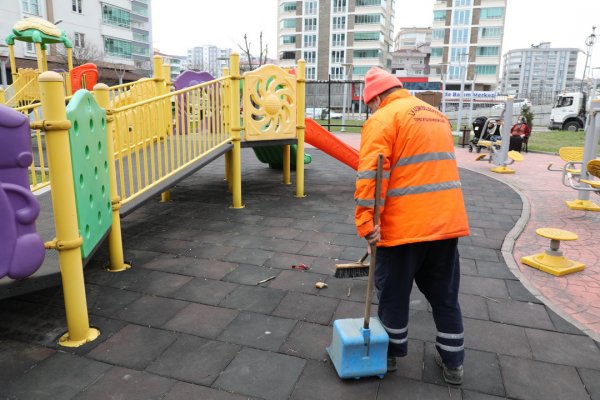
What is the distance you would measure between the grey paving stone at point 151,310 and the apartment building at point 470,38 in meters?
61.6

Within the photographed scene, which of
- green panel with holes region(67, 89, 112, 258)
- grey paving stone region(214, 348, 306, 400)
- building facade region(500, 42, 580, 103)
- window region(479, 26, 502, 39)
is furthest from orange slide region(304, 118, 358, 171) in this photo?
building facade region(500, 42, 580, 103)

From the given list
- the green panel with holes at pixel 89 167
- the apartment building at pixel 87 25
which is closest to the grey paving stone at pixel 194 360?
the green panel with holes at pixel 89 167

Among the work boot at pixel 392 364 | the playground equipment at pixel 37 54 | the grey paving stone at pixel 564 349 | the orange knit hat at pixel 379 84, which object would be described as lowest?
the grey paving stone at pixel 564 349

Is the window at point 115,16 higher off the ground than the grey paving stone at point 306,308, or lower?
higher

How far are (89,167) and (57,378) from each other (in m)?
1.44

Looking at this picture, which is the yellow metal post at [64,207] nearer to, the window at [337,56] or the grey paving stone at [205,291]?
the grey paving stone at [205,291]

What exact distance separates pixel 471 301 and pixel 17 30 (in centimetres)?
1488

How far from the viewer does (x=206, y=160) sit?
594 centimetres

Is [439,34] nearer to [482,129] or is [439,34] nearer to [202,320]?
[482,129]

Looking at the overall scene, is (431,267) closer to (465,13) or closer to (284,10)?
(465,13)

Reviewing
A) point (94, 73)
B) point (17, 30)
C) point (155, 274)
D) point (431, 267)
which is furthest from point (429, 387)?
point (17, 30)

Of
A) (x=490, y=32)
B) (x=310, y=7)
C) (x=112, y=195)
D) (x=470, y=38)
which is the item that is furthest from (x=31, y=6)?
(x=490, y=32)

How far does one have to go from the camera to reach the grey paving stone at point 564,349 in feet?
9.10

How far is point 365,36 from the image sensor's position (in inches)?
2579
